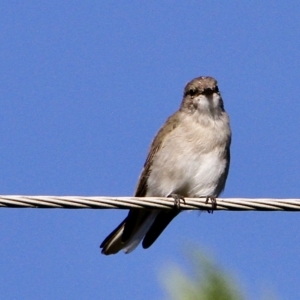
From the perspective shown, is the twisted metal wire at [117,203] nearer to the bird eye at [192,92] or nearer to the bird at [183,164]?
the bird at [183,164]

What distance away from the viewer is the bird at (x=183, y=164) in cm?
700

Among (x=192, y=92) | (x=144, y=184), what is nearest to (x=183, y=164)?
(x=144, y=184)

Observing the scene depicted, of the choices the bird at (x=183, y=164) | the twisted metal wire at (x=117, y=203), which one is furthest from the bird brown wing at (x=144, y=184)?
the twisted metal wire at (x=117, y=203)

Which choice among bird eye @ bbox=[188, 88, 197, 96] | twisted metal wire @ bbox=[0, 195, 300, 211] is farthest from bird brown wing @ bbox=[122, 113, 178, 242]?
twisted metal wire @ bbox=[0, 195, 300, 211]

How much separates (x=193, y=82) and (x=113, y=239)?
6.40 ft

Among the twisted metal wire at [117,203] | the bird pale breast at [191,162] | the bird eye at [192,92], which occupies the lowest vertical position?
the twisted metal wire at [117,203]

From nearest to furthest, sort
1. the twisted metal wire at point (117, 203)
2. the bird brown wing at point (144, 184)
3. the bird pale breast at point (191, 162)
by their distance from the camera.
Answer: the twisted metal wire at point (117, 203), the bird pale breast at point (191, 162), the bird brown wing at point (144, 184)

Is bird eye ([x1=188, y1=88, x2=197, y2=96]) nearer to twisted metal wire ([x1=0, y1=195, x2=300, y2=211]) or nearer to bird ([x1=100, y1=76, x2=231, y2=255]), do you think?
bird ([x1=100, y1=76, x2=231, y2=255])

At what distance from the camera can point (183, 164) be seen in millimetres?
7020

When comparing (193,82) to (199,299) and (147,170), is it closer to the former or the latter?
(147,170)

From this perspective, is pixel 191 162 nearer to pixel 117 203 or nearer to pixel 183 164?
pixel 183 164

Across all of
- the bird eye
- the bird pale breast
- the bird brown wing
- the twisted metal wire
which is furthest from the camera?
the bird eye

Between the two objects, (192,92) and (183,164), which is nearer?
(183,164)

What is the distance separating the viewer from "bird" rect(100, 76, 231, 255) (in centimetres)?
700
